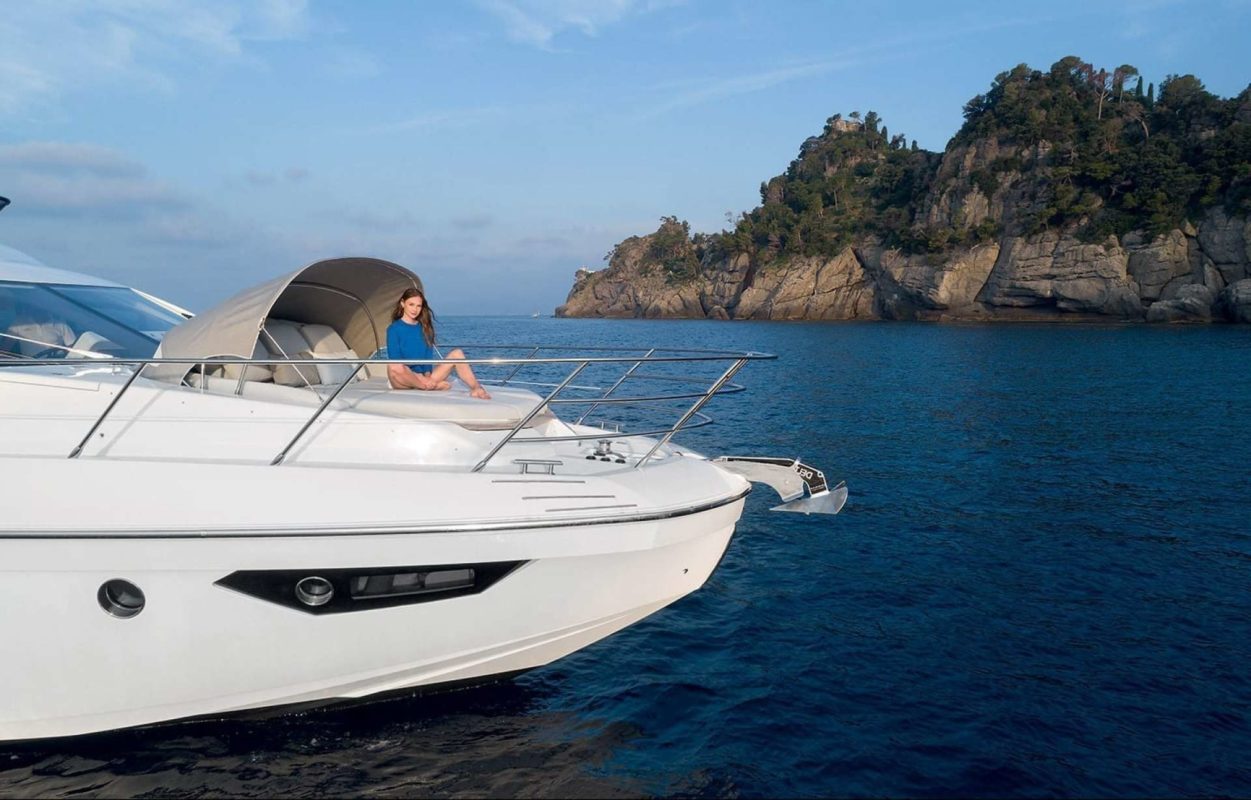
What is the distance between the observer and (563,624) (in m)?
4.51

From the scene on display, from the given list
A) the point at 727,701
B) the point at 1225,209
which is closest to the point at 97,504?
the point at 727,701

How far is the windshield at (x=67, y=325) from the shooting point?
5.54 m

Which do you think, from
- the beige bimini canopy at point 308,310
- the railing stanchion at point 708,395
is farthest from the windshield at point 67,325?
the railing stanchion at point 708,395

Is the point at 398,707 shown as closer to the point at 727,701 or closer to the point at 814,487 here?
the point at 727,701

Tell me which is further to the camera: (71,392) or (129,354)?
(129,354)

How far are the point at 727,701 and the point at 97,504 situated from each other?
3.97 meters

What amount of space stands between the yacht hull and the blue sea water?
0.43m

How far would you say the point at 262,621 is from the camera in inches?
165

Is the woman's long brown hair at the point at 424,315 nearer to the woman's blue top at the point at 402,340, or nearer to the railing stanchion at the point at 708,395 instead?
the woman's blue top at the point at 402,340

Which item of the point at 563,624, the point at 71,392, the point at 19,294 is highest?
the point at 19,294

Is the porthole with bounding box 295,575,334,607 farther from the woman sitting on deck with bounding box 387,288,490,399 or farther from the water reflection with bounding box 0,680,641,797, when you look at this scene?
the woman sitting on deck with bounding box 387,288,490,399

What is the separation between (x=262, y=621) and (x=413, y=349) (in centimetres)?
225

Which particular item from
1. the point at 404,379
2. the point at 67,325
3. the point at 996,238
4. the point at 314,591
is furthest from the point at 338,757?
the point at 996,238

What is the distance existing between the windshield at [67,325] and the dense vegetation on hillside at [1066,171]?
67.3 metres
